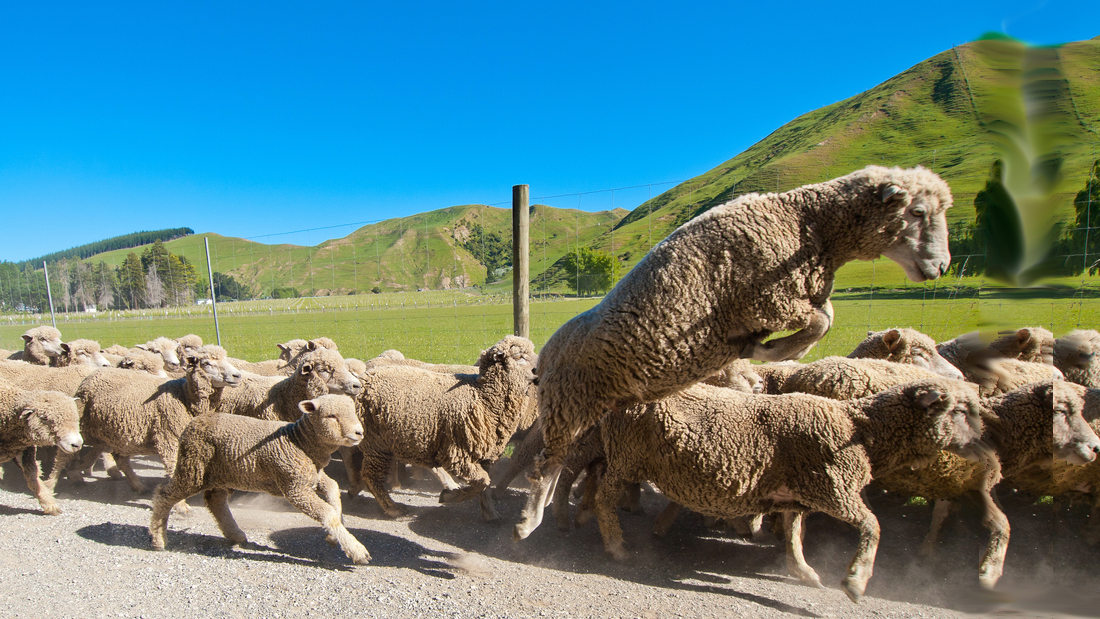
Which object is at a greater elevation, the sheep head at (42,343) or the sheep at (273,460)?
the sheep head at (42,343)

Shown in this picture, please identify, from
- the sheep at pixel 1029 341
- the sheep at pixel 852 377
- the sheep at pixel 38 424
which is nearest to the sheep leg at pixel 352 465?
the sheep at pixel 38 424

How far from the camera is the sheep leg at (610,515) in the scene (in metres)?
4.20

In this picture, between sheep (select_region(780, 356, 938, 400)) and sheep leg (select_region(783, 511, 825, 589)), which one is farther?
sheep (select_region(780, 356, 938, 400))

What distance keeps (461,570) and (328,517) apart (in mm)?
1013

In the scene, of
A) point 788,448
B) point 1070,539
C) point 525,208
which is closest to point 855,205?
point 1070,539

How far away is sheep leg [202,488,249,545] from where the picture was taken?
4426 mm

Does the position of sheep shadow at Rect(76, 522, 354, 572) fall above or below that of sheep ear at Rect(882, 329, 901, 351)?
below

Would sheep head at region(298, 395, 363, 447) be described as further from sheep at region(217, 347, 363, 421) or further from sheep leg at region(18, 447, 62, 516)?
sheep leg at region(18, 447, 62, 516)

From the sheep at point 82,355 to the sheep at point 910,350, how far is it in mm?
8996

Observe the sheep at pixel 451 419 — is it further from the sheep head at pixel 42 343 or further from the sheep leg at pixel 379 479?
the sheep head at pixel 42 343

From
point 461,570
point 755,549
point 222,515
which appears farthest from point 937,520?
point 222,515

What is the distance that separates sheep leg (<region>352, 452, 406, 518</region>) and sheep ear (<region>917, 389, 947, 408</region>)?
4.17m

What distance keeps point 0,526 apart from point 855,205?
22.3 ft

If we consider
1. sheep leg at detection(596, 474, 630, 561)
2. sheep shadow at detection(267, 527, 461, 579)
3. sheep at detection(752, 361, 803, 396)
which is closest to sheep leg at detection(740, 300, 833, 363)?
sheep leg at detection(596, 474, 630, 561)
